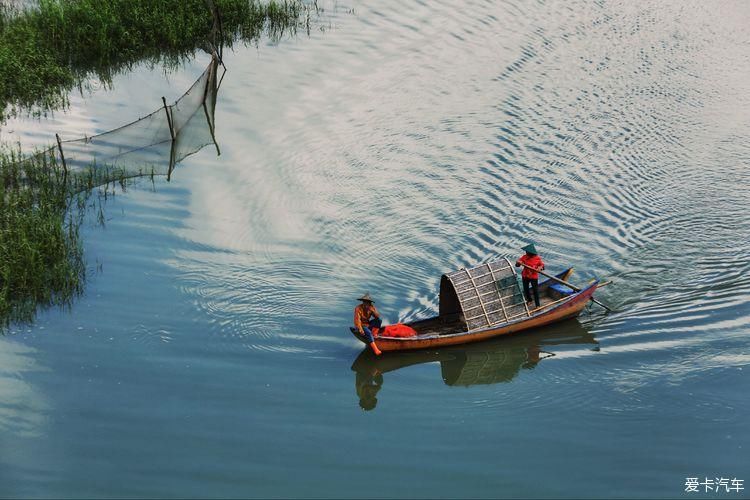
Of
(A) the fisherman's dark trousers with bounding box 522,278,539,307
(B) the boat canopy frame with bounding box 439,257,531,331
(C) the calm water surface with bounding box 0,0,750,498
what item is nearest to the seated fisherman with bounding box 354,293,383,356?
(C) the calm water surface with bounding box 0,0,750,498

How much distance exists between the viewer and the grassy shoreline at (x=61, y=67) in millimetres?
12828

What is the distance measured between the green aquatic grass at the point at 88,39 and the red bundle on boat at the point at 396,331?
917 cm

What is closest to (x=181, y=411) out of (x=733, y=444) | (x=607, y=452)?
(x=607, y=452)

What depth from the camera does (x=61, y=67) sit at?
19422 millimetres

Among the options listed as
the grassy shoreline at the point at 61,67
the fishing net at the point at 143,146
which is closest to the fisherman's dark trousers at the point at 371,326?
the grassy shoreline at the point at 61,67

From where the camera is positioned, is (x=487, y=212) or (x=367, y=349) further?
(x=487, y=212)

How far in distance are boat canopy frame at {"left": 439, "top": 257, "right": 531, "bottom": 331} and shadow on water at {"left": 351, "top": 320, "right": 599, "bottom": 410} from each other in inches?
13.5

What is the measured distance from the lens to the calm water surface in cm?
995

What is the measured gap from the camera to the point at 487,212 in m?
15.7

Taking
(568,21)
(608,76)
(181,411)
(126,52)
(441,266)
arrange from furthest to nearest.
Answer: (568,21) < (608,76) < (126,52) < (441,266) < (181,411)

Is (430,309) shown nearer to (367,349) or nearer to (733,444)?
(367,349)

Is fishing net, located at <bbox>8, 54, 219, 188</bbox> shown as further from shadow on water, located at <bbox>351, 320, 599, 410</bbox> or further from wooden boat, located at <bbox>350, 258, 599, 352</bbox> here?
shadow on water, located at <bbox>351, 320, 599, 410</bbox>

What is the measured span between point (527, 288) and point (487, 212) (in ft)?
8.80

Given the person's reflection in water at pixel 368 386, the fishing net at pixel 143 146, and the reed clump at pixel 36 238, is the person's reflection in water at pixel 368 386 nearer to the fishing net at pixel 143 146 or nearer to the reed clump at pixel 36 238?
the reed clump at pixel 36 238
